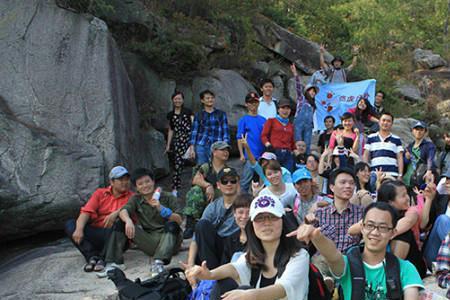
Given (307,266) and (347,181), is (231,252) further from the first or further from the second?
(307,266)

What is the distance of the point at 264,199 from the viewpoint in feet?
11.3

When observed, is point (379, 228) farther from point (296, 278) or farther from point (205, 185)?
point (205, 185)

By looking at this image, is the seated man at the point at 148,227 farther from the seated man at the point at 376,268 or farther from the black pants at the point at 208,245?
the seated man at the point at 376,268

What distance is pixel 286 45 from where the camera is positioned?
15.1m

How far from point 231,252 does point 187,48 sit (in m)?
6.42

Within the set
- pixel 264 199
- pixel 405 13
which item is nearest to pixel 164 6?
pixel 264 199

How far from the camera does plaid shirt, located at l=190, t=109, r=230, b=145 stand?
25.7 feet

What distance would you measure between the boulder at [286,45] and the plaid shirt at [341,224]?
10.4m

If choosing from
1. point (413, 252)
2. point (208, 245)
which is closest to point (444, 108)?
point (413, 252)

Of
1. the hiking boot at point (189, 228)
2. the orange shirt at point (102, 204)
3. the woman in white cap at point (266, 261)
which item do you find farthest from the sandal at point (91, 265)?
the woman in white cap at point (266, 261)

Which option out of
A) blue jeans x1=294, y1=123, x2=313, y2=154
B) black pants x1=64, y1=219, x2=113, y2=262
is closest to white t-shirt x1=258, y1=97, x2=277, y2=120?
blue jeans x1=294, y1=123, x2=313, y2=154

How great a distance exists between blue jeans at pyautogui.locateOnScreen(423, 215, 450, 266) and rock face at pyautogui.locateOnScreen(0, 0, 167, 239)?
13.5 ft

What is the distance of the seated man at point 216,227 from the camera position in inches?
198

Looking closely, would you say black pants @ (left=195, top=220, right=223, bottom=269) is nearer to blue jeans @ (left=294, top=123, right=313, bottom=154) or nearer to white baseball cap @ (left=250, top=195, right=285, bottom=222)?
white baseball cap @ (left=250, top=195, right=285, bottom=222)
